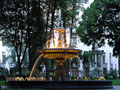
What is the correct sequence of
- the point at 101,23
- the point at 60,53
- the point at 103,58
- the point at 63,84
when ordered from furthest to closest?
1. the point at 103,58
2. the point at 101,23
3. the point at 60,53
4. the point at 63,84

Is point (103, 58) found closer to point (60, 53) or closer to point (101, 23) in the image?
point (101, 23)

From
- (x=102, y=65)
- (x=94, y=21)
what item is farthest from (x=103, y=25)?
(x=102, y=65)

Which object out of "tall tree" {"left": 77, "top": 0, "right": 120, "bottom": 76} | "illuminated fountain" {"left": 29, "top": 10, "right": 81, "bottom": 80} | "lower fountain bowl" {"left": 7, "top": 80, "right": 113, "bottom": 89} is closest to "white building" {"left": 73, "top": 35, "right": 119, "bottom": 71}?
"tall tree" {"left": 77, "top": 0, "right": 120, "bottom": 76}

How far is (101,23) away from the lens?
37.3m

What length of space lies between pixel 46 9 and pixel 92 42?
10.4 metres

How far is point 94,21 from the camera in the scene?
1435 inches

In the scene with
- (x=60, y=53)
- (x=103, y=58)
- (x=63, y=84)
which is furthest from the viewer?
(x=103, y=58)

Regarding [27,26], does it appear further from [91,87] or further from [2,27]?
[91,87]

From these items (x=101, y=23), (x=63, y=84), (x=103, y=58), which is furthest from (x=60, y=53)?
(x=103, y=58)

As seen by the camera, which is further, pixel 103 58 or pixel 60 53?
pixel 103 58

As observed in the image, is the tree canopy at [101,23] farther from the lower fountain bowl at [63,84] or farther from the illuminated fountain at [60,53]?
the lower fountain bowl at [63,84]

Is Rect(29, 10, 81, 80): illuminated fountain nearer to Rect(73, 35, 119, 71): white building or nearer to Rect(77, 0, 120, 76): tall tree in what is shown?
Rect(77, 0, 120, 76): tall tree

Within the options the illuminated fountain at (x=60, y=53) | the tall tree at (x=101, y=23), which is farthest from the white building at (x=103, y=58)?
the illuminated fountain at (x=60, y=53)

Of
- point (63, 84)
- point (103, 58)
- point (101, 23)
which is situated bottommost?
point (103, 58)
